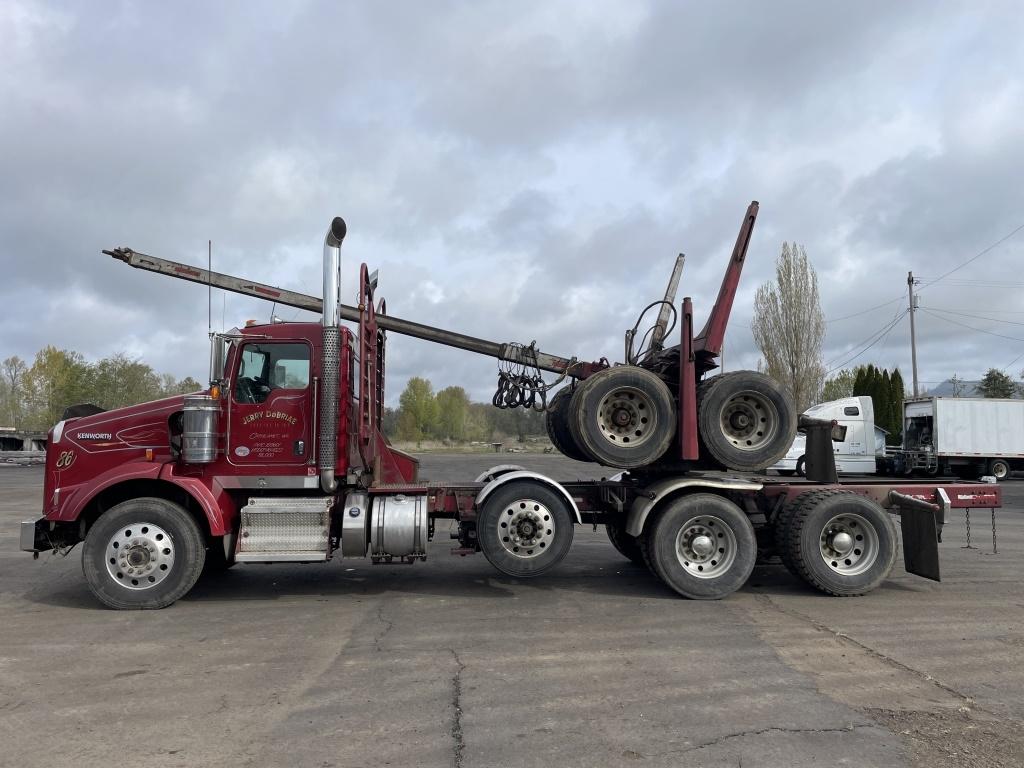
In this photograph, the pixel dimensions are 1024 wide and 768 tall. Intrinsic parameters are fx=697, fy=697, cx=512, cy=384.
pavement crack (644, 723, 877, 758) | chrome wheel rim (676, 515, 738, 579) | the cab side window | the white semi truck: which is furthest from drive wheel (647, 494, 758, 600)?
the white semi truck

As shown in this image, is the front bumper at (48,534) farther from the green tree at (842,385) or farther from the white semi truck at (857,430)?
the green tree at (842,385)

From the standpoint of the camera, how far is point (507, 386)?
8625 millimetres

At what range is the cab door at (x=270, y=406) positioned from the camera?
23.4 feet

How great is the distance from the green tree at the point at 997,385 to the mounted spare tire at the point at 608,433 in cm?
A: 5667

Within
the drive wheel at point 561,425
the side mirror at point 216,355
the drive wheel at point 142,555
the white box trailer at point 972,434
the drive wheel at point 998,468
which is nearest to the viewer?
the drive wheel at point 142,555

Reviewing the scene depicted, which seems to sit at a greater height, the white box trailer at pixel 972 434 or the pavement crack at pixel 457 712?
the white box trailer at pixel 972 434

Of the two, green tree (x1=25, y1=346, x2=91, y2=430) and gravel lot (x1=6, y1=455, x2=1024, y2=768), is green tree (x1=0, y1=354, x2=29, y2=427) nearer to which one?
green tree (x1=25, y1=346, x2=91, y2=430)

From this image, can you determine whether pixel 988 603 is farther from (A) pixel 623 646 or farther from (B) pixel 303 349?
(B) pixel 303 349

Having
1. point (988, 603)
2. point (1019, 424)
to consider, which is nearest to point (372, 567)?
point (988, 603)

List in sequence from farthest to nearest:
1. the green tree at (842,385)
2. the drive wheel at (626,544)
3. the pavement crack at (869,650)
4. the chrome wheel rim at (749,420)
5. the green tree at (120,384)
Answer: the green tree at (842,385), the green tree at (120,384), the drive wheel at (626,544), the chrome wheel rim at (749,420), the pavement crack at (869,650)

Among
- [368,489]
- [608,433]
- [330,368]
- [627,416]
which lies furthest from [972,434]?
[330,368]

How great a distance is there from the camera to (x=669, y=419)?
728cm

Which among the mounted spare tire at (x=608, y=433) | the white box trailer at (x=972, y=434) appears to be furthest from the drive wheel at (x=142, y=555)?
the white box trailer at (x=972, y=434)

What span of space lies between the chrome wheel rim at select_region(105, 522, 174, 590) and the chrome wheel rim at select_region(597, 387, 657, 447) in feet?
14.7
